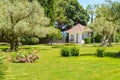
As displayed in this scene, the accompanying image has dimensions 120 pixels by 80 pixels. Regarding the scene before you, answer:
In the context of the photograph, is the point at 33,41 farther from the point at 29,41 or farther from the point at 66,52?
the point at 66,52

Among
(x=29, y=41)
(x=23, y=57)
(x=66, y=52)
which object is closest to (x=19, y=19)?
(x=66, y=52)

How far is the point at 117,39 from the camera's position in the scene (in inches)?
2559

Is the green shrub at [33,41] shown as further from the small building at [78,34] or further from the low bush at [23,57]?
the low bush at [23,57]

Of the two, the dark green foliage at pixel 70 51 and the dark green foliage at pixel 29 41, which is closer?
the dark green foliage at pixel 70 51

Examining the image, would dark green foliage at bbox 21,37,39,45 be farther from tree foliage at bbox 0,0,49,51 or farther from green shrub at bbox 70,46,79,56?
green shrub at bbox 70,46,79,56

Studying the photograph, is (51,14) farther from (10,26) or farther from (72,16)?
(72,16)

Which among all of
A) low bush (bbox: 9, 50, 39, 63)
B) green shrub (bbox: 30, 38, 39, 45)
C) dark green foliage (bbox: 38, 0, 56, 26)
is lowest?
low bush (bbox: 9, 50, 39, 63)

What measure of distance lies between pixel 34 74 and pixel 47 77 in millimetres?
1105

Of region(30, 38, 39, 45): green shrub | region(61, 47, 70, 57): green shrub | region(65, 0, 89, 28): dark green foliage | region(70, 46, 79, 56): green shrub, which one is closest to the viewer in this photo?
region(61, 47, 70, 57): green shrub

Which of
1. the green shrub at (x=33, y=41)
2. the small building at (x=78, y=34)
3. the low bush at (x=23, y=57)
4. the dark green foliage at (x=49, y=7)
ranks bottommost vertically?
the low bush at (x=23, y=57)

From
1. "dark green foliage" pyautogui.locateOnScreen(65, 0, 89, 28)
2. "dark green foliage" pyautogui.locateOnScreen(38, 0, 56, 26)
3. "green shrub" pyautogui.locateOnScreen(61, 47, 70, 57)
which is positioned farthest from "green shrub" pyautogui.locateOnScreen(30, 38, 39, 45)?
"green shrub" pyautogui.locateOnScreen(61, 47, 70, 57)

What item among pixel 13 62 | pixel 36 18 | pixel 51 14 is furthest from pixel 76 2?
pixel 13 62

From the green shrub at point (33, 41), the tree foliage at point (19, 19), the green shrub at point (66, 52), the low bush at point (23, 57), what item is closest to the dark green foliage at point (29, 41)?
the green shrub at point (33, 41)

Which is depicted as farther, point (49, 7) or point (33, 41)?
point (33, 41)
